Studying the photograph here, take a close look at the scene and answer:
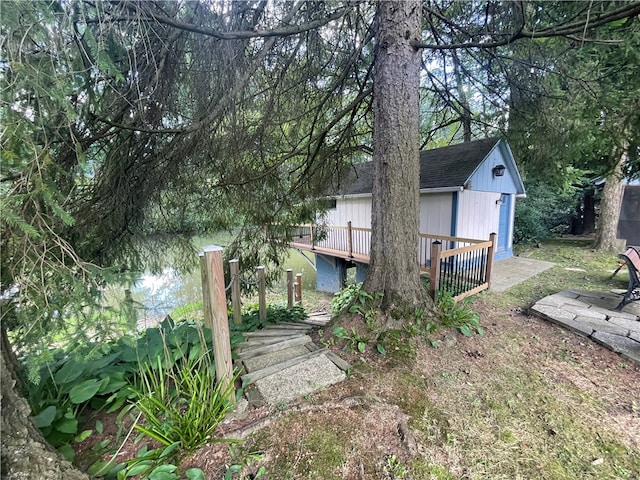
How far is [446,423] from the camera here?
6.79 ft

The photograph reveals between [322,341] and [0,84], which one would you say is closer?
[0,84]

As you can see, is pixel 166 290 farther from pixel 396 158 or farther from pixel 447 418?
pixel 447 418

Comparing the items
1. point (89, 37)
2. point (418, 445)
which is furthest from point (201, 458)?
point (89, 37)

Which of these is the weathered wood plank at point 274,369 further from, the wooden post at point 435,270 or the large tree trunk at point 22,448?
the wooden post at point 435,270

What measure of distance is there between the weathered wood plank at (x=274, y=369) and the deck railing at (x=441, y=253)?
2.21 metres

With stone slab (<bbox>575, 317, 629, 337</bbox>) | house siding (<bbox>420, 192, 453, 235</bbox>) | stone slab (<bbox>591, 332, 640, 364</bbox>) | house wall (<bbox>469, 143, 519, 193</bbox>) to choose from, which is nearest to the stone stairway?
stone slab (<bbox>591, 332, 640, 364</bbox>)

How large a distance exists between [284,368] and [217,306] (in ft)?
3.25

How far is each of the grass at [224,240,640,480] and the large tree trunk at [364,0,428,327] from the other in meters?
0.60

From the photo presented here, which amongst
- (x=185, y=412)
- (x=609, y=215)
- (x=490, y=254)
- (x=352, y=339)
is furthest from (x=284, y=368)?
(x=609, y=215)

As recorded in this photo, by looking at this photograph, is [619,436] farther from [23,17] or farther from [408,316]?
[23,17]

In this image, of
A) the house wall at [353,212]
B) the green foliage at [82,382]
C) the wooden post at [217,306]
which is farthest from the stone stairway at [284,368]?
the house wall at [353,212]

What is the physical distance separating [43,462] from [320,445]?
1.36m

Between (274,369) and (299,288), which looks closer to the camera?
(274,369)

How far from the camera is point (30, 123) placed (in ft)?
4.37
